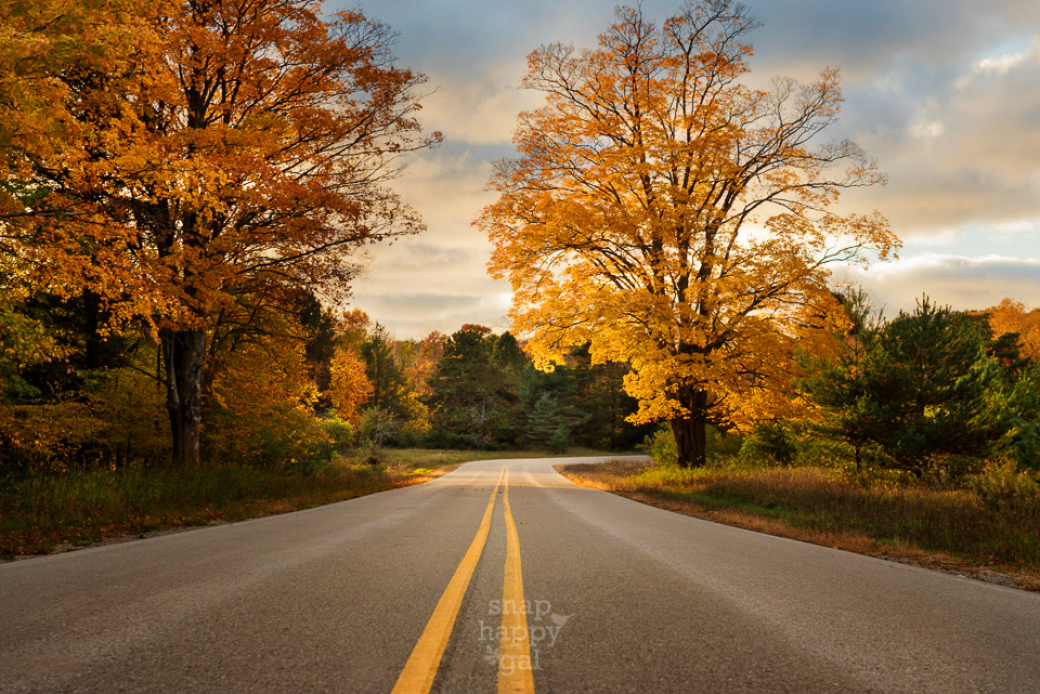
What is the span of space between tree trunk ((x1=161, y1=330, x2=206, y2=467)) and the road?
29.5ft

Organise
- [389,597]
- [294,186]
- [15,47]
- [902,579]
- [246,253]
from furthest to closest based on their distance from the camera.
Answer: [246,253], [294,186], [15,47], [902,579], [389,597]

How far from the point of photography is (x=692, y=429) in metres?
19.6

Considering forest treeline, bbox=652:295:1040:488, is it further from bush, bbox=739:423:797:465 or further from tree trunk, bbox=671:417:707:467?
bush, bbox=739:423:797:465

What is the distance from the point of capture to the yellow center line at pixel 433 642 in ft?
8.26

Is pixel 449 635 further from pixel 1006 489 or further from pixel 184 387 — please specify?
pixel 184 387

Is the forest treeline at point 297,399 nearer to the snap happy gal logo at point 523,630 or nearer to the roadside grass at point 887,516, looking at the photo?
the roadside grass at point 887,516

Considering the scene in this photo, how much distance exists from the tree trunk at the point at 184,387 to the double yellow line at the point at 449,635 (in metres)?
12.4

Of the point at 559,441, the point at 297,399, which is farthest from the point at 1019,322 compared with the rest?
the point at 297,399

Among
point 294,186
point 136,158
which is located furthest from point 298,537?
point 294,186

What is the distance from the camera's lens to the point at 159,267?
38.6 ft

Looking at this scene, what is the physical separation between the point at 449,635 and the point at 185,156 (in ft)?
37.5

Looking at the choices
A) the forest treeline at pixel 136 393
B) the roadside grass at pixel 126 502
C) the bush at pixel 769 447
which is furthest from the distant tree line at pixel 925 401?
the roadside grass at pixel 126 502

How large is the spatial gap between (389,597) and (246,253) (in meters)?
12.8

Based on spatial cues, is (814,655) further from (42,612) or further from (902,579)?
(42,612)
